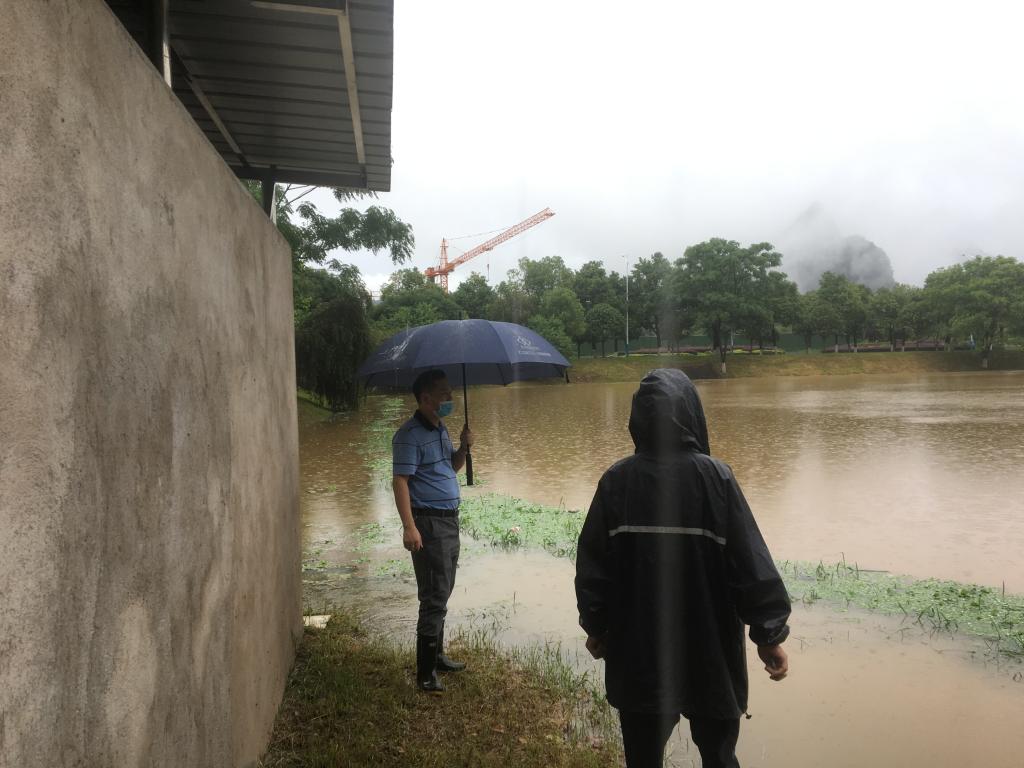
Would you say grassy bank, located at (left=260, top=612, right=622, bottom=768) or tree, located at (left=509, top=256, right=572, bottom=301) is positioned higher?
tree, located at (left=509, top=256, right=572, bottom=301)

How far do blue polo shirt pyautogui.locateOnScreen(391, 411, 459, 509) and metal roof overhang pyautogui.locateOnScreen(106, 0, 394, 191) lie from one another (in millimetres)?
1623

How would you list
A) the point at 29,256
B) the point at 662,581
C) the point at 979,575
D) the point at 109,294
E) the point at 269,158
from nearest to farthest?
the point at 29,256, the point at 109,294, the point at 662,581, the point at 269,158, the point at 979,575

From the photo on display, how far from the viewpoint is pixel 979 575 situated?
625 centimetres

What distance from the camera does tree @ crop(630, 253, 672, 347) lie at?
6519 cm

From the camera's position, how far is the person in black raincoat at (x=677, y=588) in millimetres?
2137

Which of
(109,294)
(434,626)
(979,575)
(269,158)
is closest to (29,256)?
(109,294)

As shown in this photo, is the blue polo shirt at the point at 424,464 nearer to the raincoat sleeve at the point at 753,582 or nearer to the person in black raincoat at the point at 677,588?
the person in black raincoat at the point at 677,588

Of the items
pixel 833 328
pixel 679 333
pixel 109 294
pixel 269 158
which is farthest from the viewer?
pixel 833 328

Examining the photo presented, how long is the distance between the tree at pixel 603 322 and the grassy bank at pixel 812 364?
18.9 feet

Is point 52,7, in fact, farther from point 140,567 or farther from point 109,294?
point 140,567

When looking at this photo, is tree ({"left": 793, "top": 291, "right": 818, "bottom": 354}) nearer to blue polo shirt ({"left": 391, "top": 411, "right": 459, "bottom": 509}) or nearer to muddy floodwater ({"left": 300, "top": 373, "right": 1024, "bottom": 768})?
muddy floodwater ({"left": 300, "top": 373, "right": 1024, "bottom": 768})

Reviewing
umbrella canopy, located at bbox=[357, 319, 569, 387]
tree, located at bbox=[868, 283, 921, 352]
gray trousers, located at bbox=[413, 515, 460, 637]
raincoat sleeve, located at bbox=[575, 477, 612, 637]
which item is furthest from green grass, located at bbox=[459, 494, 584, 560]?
tree, located at bbox=[868, 283, 921, 352]

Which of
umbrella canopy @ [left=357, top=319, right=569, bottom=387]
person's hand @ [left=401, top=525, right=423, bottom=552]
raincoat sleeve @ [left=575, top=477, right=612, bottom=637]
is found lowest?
person's hand @ [left=401, top=525, right=423, bottom=552]

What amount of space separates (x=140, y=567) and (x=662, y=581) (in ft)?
4.59
